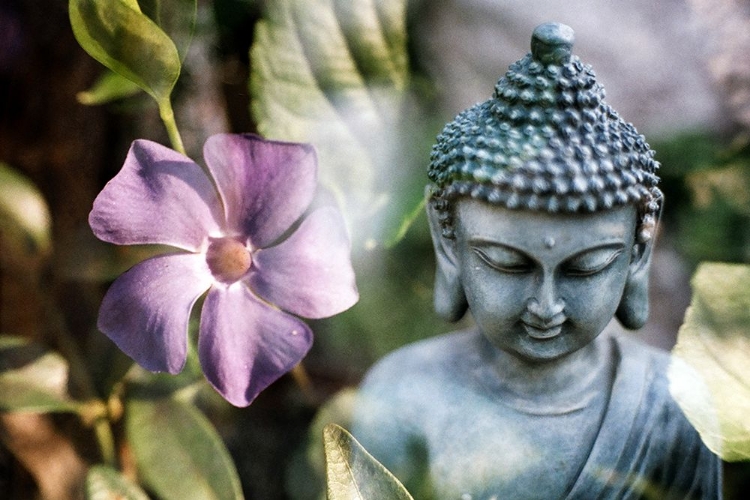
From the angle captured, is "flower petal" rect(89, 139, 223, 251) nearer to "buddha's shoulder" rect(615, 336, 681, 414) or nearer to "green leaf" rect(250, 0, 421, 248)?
"green leaf" rect(250, 0, 421, 248)

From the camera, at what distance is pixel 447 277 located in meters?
0.55

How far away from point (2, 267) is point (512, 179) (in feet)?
2.12

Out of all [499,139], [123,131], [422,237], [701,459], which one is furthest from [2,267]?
[701,459]

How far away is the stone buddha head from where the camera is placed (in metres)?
0.45

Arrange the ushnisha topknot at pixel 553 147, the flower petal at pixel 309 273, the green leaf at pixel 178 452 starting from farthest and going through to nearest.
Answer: the green leaf at pixel 178 452, the flower petal at pixel 309 273, the ushnisha topknot at pixel 553 147

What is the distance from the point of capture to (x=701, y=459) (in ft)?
1.84

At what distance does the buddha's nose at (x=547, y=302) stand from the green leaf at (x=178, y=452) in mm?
313

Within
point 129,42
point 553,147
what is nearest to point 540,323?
point 553,147

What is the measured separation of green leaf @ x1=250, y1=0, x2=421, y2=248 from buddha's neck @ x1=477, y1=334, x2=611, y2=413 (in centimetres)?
19

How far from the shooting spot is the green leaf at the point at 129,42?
52cm

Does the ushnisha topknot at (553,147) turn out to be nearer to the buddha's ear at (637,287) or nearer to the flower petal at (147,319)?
the buddha's ear at (637,287)

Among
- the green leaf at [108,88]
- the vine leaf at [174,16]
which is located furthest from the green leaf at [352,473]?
the green leaf at [108,88]

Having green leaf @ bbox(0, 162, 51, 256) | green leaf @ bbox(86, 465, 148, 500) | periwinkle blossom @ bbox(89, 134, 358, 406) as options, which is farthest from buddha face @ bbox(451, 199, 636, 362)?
green leaf @ bbox(0, 162, 51, 256)

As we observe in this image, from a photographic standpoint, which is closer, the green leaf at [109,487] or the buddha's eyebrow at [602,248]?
the buddha's eyebrow at [602,248]
